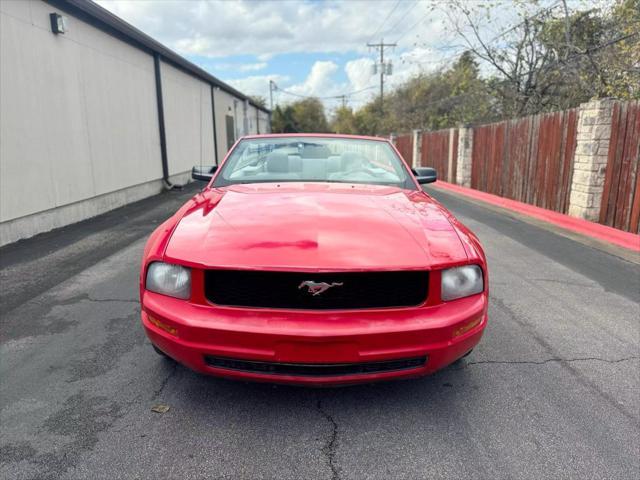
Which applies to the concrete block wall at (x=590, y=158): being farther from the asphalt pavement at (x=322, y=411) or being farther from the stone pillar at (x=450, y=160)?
the stone pillar at (x=450, y=160)

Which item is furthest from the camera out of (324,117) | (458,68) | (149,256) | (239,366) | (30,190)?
(324,117)

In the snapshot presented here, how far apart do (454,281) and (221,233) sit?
120 cm

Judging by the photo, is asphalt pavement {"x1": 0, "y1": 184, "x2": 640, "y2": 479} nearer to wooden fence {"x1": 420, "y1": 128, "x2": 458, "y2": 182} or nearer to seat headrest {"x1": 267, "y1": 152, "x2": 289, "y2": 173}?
seat headrest {"x1": 267, "y1": 152, "x2": 289, "y2": 173}

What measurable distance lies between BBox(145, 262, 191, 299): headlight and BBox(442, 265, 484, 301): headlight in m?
1.24

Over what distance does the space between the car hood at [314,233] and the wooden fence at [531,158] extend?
7.46 m

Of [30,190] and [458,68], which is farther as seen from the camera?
[458,68]

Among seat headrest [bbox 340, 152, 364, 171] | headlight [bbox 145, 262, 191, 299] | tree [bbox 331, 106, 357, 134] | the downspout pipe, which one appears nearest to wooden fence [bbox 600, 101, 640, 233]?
seat headrest [bbox 340, 152, 364, 171]

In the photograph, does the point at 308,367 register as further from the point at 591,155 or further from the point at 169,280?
the point at 591,155

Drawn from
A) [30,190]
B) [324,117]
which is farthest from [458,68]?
[324,117]

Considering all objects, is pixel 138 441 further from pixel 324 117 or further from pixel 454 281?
pixel 324 117

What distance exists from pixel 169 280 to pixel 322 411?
1047 millimetres

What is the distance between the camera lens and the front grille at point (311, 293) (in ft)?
6.89

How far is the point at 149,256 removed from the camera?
2330 mm

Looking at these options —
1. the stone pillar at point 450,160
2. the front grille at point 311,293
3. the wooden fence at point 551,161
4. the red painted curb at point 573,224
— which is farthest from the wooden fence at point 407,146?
the front grille at point 311,293
